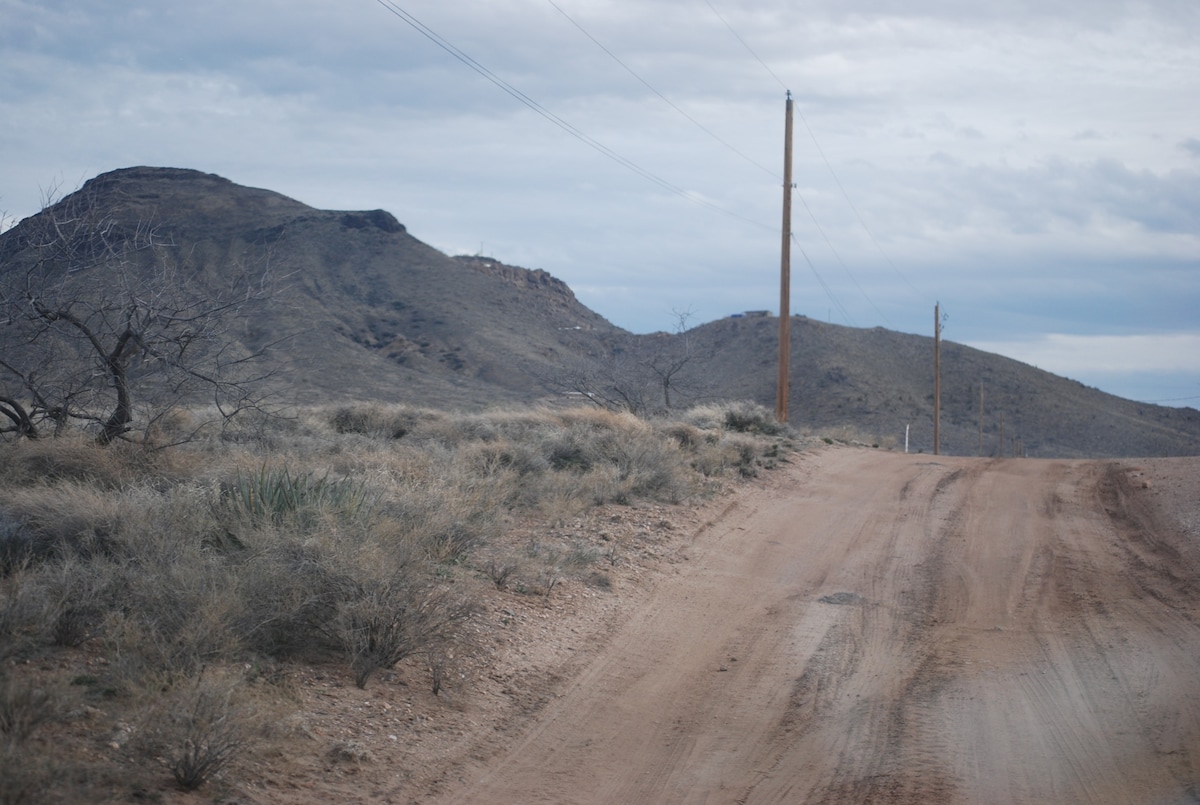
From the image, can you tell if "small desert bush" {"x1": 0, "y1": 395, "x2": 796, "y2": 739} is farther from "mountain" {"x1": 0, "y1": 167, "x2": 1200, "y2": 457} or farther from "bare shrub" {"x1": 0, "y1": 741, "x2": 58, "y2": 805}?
"mountain" {"x1": 0, "y1": 167, "x2": 1200, "y2": 457}

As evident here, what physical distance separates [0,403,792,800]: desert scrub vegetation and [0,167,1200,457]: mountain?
30347mm

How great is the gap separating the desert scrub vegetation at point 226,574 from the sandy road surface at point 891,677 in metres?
1.37

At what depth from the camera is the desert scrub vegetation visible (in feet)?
18.2

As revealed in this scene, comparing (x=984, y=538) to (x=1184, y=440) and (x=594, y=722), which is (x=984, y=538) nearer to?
(x=594, y=722)

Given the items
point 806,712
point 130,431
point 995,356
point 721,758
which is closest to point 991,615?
point 806,712

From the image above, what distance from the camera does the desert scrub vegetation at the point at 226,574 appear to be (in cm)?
555

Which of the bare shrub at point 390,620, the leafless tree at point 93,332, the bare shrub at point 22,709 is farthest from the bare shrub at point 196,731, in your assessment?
the leafless tree at point 93,332

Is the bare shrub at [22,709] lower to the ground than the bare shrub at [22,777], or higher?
higher

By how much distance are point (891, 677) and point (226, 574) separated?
5.57 metres

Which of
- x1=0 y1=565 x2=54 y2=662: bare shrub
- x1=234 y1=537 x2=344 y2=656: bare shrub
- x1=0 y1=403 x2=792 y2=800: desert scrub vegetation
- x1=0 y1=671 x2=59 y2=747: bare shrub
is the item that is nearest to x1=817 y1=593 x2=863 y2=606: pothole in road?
x1=0 y1=403 x2=792 y2=800: desert scrub vegetation

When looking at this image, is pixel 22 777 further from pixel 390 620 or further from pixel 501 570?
pixel 501 570

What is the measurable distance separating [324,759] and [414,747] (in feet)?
2.18

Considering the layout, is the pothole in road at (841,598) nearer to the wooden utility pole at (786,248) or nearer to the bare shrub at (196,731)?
the bare shrub at (196,731)

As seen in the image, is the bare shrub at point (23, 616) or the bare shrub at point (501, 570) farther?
the bare shrub at point (501, 570)
